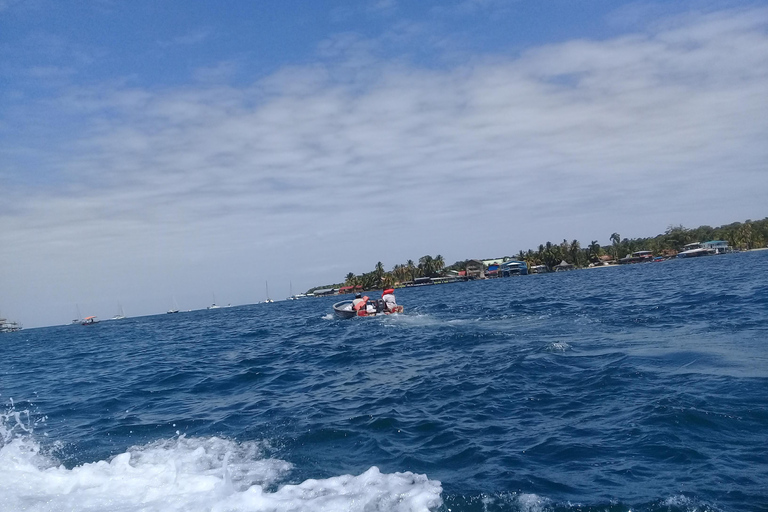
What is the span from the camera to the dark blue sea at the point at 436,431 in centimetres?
727

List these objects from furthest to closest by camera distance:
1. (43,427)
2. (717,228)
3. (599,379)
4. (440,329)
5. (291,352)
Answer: (717,228) → (440,329) → (291,352) → (43,427) → (599,379)

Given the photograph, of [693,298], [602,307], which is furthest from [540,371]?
[693,298]

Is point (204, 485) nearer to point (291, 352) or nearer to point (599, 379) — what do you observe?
point (599, 379)

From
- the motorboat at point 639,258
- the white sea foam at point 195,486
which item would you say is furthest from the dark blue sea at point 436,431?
the motorboat at point 639,258

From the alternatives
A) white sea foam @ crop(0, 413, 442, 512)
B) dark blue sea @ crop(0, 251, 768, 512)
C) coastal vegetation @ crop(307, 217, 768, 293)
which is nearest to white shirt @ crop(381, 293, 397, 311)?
dark blue sea @ crop(0, 251, 768, 512)

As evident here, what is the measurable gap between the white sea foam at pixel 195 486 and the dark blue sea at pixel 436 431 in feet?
0.13

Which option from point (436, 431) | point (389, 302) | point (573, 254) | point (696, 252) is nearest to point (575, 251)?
point (573, 254)

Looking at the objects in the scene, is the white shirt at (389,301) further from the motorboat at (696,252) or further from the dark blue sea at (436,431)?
the motorboat at (696,252)

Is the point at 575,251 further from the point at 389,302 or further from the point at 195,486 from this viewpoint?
the point at 195,486

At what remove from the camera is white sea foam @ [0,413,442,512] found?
7.36 m

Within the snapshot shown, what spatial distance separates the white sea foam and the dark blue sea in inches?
1.5

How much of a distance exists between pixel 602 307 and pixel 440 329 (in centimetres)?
Result: 902

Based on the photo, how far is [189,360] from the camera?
25000mm

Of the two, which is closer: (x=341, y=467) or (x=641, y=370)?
(x=341, y=467)
